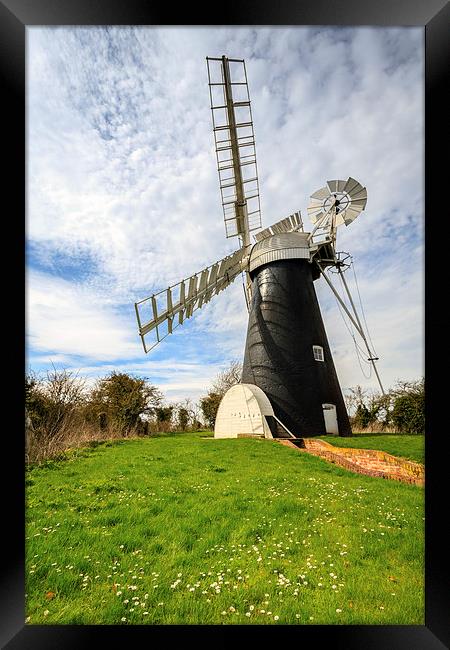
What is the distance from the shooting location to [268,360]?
9.54 m

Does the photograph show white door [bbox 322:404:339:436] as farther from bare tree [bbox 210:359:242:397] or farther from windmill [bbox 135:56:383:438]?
bare tree [bbox 210:359:242:397]

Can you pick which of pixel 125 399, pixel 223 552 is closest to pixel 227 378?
pixel 125 399

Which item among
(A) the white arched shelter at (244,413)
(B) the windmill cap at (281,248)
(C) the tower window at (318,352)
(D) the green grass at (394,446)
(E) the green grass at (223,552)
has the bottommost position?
(D) the green grass at (394,446)

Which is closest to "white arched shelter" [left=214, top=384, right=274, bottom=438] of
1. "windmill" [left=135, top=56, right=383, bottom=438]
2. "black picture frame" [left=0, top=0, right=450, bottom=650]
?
"windmill" [left=135, top=56, right=383, bottom=438]

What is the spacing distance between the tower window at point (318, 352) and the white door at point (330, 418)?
1313mm

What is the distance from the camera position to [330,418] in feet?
30.0

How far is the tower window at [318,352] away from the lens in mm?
9524

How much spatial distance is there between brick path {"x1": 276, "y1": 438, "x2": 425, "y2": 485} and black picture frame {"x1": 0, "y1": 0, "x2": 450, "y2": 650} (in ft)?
10.6
